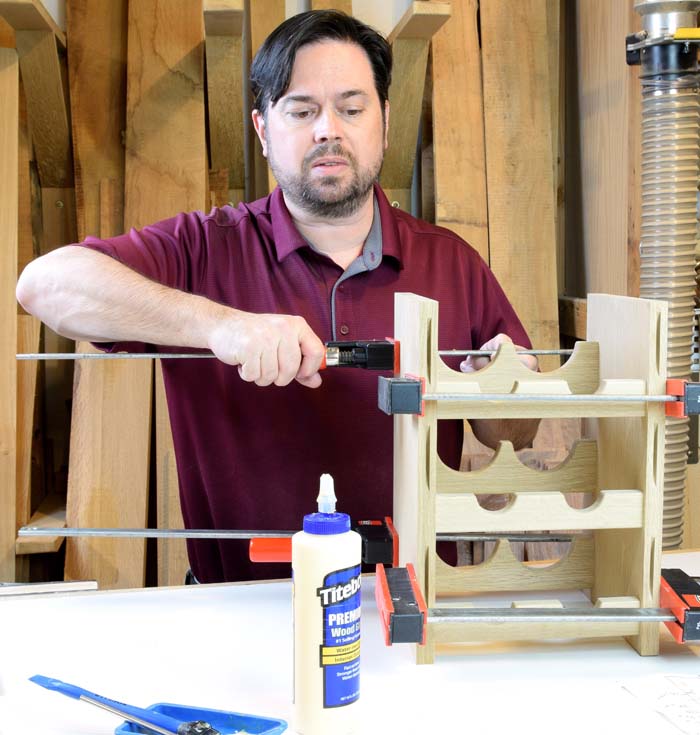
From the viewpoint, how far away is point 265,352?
1.27 meters

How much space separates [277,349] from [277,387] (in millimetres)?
505

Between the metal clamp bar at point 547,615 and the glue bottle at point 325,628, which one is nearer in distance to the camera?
the glue bottle at point 325,628

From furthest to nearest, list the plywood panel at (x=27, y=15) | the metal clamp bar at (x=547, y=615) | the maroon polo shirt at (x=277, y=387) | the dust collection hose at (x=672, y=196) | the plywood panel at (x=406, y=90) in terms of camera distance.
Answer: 1. the plywood panel at (x=406, y=90)
2. the plywood panel at (x=27, y=15)
3. the dust collection hose at (x=672, y=196)
4. the maroon polo shirt at (x=277, y=387)
5. the metal clamp bar at (x=547, y=615)

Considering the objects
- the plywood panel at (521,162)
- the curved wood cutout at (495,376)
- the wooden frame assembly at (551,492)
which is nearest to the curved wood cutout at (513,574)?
the wooden frame assembly at (551,492)

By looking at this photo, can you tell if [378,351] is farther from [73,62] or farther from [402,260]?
[73,62]

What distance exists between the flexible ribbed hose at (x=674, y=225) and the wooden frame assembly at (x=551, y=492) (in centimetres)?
70

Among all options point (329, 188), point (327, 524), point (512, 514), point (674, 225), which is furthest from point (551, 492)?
point (674, 225)

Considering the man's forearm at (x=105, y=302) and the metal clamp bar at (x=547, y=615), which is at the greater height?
the man's forearm at (x=105, y=302)

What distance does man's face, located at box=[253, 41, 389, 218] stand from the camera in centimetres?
181

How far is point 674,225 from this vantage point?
6.33 ft

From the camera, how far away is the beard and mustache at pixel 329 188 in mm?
1815

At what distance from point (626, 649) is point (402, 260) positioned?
0.92 m

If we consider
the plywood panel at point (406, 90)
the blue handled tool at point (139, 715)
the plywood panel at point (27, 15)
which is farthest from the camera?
the plywood panel at point (406, 90)

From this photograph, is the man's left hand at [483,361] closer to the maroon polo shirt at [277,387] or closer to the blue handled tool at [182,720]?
the maroon polo shirt at [277,387]
